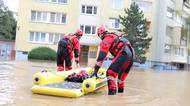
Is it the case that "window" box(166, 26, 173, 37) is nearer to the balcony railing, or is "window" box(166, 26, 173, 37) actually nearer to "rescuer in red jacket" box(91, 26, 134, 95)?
the balcony railing

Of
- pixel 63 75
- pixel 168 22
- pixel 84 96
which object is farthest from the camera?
pixel 168 22

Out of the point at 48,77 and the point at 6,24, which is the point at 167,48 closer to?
the point at 6,24

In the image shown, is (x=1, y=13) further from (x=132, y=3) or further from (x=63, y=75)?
(x=63, y=75)

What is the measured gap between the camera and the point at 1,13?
7650cm

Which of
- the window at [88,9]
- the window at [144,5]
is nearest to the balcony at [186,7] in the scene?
the window at [144,5]

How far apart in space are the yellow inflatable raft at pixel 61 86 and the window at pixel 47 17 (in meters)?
43.9

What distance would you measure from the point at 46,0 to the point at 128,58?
46.0m

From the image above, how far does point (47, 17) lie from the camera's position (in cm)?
5744

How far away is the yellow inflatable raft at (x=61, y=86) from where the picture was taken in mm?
11242

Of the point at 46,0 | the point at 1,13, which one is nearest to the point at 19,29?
the point at 46,0

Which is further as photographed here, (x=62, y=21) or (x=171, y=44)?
(x=171, y=44)

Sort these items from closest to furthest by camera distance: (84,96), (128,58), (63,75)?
(84,96)
(128,58)
(63,75)

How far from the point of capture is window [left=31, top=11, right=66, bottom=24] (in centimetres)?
5738

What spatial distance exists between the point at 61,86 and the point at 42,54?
39802 millimetres
